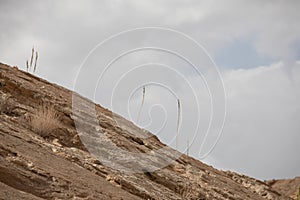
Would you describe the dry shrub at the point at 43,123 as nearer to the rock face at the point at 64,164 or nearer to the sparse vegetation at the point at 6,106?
the rock face at the point at 64,164

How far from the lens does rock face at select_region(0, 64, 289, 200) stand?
6.51m

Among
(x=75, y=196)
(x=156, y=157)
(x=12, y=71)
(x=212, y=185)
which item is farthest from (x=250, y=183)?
(x=75, y=196)

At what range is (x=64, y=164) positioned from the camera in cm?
768

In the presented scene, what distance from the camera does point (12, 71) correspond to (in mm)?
12414

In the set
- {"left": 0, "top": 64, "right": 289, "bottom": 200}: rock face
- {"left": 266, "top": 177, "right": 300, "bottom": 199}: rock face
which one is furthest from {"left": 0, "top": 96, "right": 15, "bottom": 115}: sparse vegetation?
{"left": 266, "top": 177, "right": 300, "bottom": 199}: rock face

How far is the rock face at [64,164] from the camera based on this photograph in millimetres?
6512

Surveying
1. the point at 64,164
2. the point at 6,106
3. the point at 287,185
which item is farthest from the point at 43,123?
the point at 287,185

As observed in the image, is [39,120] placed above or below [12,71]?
below

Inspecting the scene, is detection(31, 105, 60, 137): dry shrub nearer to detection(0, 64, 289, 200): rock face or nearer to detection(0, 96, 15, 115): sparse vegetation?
detection(0, 64, 289, 200): rock face

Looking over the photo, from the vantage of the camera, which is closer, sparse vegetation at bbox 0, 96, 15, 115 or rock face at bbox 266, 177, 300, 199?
sparse vegetation at bbox 0, 96, 15, 115

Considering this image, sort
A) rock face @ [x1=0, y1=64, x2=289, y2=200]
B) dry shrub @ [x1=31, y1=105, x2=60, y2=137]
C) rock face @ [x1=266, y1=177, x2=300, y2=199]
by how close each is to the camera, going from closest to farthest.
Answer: rock face @ [x1=0, y1=64, x2=289, y2=200], dry shrub @ [x1=31, y1=105, x2=60, y2=137], rock face @ [x1=266, y1=177, x2=300, y2=199]

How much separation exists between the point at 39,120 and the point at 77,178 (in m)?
2.16

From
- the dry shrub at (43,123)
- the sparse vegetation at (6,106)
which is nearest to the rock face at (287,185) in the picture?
the dry shrub at (43,123)

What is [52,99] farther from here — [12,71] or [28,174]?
[28,174]
